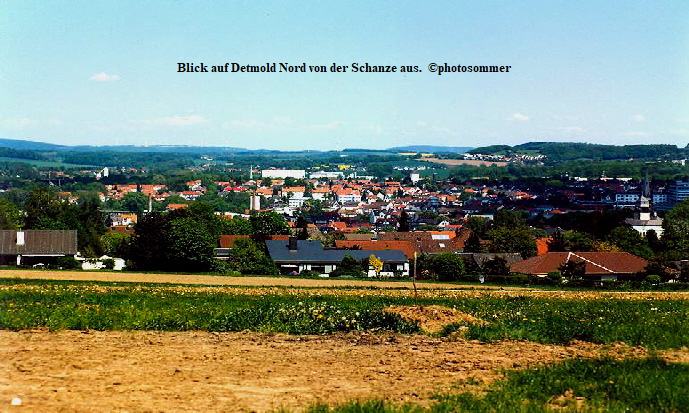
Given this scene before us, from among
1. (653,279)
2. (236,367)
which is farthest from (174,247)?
(236,367)

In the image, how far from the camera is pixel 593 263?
223 ft

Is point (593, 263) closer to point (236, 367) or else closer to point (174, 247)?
point (174, 247)

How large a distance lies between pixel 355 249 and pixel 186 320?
67839 mm

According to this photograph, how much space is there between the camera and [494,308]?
2528cm

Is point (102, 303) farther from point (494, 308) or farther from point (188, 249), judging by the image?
point (188, 249)

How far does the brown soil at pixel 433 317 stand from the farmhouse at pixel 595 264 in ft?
155

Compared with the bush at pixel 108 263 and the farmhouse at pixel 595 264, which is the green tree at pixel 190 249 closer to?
the bush at pixel 108 263

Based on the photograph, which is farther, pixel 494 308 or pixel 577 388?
pixel 494 308

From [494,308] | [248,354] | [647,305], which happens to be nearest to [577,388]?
[248,354]

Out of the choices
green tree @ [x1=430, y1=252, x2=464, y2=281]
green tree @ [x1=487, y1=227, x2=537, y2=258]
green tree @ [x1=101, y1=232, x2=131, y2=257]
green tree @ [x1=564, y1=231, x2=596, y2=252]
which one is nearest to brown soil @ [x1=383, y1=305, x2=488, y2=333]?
green tree @ [x1=430, y1=252, x2=464, y2=281]

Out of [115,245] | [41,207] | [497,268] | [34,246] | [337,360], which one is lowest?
[115,245]

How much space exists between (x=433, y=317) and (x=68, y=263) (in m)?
51.3

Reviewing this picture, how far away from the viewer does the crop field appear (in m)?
11.3

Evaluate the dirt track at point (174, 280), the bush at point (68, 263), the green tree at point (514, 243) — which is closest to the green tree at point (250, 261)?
the bush at point (68, 263)
